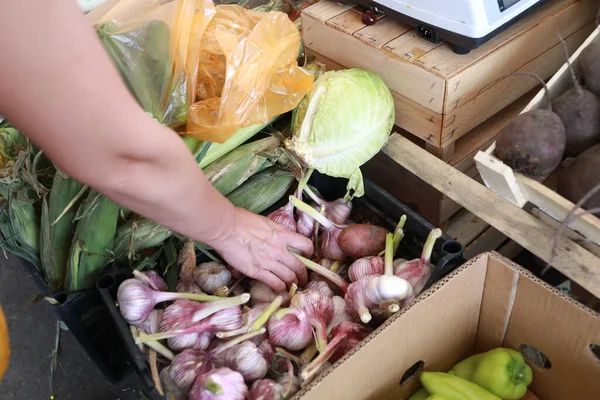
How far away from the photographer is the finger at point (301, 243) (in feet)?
3.39

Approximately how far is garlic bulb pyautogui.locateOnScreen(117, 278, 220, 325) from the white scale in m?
0.69

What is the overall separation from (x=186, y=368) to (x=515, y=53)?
92 cm

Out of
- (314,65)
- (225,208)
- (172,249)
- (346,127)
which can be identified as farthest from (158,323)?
(314,65)

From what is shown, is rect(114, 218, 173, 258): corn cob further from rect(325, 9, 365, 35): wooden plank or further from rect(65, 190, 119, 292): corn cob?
rect(325, 9, 365, 35): wooden plank

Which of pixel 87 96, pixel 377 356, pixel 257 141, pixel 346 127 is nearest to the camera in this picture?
pixel 87 96

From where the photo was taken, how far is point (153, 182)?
0.71m

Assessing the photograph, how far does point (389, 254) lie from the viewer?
1.00 m

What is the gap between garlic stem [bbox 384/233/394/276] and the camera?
3.21ft

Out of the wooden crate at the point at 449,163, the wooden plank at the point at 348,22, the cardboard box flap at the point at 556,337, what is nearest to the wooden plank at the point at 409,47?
the wooden plank at the point at 348,22

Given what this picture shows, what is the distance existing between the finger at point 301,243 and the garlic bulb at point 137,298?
0.61 feet

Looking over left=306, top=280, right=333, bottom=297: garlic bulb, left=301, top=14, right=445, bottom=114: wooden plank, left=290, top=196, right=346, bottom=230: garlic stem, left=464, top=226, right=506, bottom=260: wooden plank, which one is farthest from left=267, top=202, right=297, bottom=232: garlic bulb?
left=464, top=226, right=506, bottom=260: wooden plank

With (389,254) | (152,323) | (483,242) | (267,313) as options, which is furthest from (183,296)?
(483,242)

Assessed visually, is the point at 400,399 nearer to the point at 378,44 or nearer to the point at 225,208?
the point at 225,208

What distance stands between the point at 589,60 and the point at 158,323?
3.07 ft
